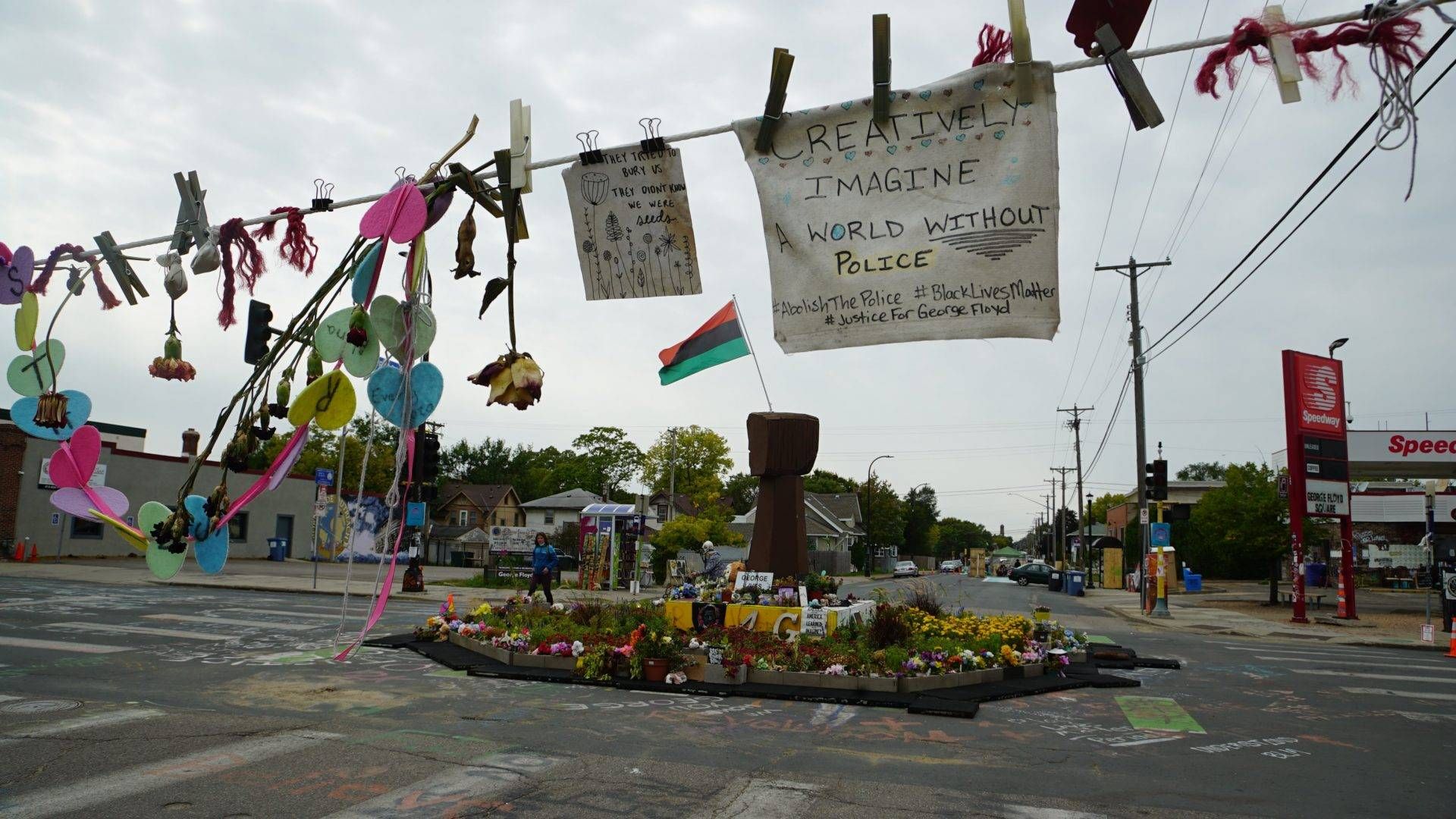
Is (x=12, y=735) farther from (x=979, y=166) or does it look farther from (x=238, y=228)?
(x=979, y=166)

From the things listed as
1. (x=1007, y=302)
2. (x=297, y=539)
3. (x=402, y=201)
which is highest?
(x=402, y=201)

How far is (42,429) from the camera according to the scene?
11.9ft

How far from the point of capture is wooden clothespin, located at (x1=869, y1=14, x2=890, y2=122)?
3078 millimetres

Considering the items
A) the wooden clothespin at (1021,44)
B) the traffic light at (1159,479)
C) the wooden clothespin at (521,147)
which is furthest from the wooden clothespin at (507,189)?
the traffic light at (1159,479)

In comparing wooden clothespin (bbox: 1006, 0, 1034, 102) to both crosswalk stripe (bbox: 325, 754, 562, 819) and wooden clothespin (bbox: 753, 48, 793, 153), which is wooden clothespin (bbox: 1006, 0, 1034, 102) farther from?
crosswalk stripe (bbox: 325, 754, 562, 819)

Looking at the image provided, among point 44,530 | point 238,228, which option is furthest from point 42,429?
point 44,530

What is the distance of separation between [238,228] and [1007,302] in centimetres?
317

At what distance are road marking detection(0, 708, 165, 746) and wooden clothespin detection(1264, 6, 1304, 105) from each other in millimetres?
→ 8975

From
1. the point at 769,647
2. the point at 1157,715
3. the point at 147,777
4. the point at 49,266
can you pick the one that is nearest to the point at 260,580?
the point at 769,647

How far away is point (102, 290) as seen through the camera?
4207 mm

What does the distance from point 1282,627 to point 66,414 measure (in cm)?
2523

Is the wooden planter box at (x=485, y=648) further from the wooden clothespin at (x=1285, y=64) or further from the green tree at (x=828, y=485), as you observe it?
the green tree at (x=828, y=485)

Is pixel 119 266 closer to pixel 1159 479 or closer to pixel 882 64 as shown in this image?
pixel 882 64

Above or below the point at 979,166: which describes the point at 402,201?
below
